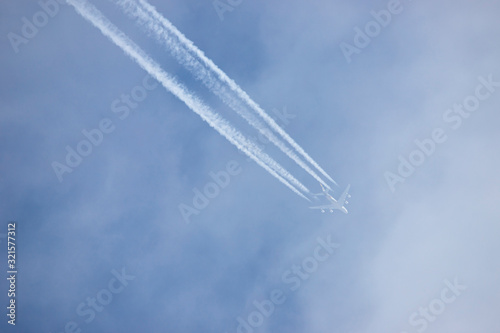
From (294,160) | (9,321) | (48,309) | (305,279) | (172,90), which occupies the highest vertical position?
(294,160)

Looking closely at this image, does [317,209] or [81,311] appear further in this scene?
[317,209]

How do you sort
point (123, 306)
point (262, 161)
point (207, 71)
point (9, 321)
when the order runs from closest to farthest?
1. point (207, 71)
2. point (262, 161)
3. point (9, 321)
4. point (123, 306)

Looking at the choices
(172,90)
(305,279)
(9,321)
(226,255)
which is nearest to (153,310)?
(226,255)

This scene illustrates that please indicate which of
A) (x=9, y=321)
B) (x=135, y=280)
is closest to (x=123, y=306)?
(x=135, y=280)

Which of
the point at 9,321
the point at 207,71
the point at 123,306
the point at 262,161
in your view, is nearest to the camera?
the point at 207,71

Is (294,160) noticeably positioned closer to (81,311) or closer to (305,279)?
(305,279)

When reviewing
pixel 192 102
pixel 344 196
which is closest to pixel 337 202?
pixel 344 196

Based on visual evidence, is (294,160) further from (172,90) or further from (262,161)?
(172,90)

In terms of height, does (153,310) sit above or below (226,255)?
below

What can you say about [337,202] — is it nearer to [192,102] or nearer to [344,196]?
[344,196]
